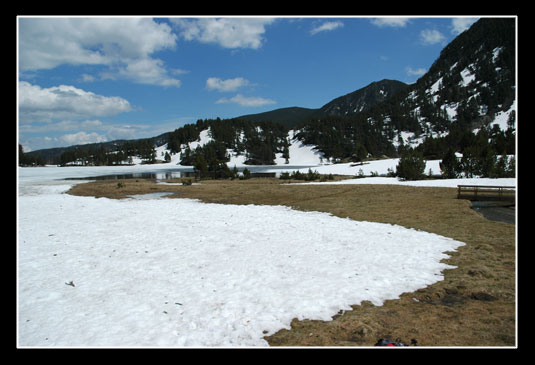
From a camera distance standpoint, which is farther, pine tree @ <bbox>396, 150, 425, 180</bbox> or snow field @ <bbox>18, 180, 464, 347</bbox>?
pine tree @ <bbox>396, 150, 425, 180</bbox>

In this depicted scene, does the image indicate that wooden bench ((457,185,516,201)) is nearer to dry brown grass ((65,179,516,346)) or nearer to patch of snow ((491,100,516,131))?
dry brown grass ((65,179,516,346))

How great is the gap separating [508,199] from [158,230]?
2954 centimetres

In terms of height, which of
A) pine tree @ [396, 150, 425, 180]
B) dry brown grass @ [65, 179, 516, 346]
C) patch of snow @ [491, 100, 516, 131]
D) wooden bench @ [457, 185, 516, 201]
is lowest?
dry brown grass @ [65, 179, 516, 346]

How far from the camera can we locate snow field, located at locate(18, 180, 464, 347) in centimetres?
627

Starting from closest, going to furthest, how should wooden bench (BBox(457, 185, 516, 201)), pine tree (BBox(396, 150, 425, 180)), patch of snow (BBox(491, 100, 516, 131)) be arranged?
wooden bench (BBox(457, 185, 516, 201))
pine tree (BBox(396, 150, 425, 180))
patch of snow (BBox(491, 100, 516, 131))

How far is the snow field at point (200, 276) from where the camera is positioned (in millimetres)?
6266

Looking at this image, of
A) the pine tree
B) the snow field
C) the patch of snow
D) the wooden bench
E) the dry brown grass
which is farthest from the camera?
the patch of snow

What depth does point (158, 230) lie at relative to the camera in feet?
50.9

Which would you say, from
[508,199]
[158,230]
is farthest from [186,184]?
[508,199]

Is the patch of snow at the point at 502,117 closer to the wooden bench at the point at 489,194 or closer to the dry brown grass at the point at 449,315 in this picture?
the wooden bench at the point at 489,194

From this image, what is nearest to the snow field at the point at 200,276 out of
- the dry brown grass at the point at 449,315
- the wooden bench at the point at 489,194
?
the dry brown grass at the point at 449,315

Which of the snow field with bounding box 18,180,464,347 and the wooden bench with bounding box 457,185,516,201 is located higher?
the wooden bench with bounding box 457,185,516,201

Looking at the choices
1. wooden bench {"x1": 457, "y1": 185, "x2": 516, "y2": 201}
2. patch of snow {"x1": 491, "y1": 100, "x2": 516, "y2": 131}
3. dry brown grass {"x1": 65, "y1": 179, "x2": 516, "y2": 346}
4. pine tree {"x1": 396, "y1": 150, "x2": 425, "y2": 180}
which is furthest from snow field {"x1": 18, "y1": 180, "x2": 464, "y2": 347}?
patch of snow {"x1": 491, "y1": 100, "x2": 516, "y2": 131}
